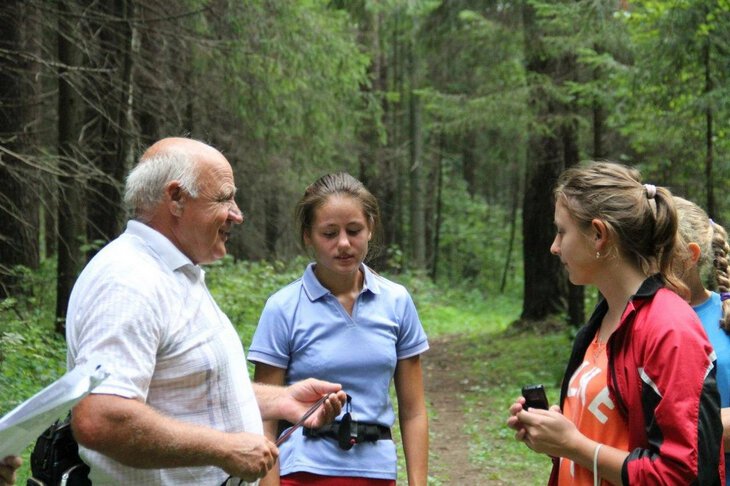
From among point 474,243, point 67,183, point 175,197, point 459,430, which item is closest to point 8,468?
point 175,197

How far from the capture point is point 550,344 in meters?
14.7

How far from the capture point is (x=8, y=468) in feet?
8.59

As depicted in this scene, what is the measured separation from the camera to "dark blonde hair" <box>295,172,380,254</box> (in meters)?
3.74

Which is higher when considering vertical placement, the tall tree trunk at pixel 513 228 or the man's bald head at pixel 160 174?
the man's bald head at pixel 160 174

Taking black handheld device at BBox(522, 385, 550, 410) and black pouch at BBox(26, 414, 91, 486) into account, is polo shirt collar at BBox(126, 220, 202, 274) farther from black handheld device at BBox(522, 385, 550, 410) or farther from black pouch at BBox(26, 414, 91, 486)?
black handheld device at BBox(522, 385, 550, 410)

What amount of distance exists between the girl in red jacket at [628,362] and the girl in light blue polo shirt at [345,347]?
76 cm

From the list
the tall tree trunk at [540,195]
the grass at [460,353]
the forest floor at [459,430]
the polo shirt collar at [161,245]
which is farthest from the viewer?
the tall tree trunk at [540,195]

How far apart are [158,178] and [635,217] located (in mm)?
1549

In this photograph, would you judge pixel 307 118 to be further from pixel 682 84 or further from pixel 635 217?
pixel 635 217

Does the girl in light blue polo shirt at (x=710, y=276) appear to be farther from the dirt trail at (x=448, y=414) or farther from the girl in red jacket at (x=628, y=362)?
the dirt trail at (x=448, y=414)

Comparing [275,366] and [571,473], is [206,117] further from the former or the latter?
[571,473]

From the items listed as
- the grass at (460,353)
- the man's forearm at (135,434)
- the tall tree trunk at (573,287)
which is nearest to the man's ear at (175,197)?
the man's forearm at (135,434)

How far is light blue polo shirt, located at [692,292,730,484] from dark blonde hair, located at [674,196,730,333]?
0.03m

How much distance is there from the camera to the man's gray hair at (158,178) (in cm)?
292
